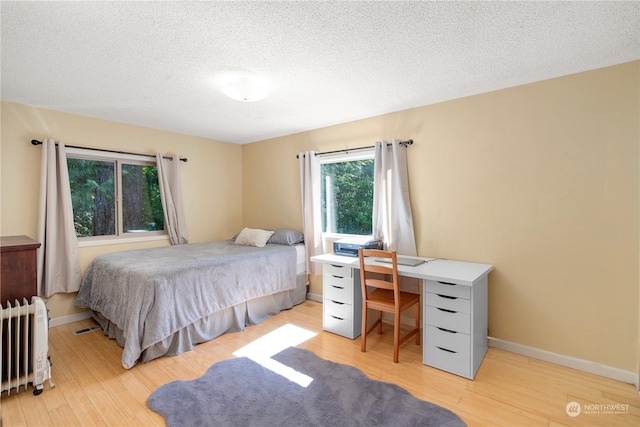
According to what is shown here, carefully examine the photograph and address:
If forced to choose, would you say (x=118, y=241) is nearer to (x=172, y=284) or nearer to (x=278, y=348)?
(x=172, y=284)

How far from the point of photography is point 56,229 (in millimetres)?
3135

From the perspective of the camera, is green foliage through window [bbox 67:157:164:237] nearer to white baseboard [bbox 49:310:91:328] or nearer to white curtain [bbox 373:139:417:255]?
white baseboard [bbox 49:310:91:328]

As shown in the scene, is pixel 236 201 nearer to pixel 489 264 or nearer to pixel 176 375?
pixel 176 375

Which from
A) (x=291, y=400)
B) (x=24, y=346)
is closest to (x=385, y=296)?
(x=291, y=400)

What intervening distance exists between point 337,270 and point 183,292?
4.71 feet

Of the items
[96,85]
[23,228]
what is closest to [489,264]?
[96,85]

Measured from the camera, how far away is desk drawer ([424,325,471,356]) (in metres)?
2.22

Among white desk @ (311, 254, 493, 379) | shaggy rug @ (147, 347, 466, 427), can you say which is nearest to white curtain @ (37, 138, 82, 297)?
shaggy rug @ (147, 347, 466, 427)

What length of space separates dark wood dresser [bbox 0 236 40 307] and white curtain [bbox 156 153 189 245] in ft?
6.00

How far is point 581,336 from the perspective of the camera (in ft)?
7.56

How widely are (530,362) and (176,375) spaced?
2.82 meters

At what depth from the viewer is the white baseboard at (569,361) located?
7.04 ft

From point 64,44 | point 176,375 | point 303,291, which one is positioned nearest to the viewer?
point 64,44

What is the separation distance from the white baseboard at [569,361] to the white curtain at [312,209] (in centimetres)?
211
